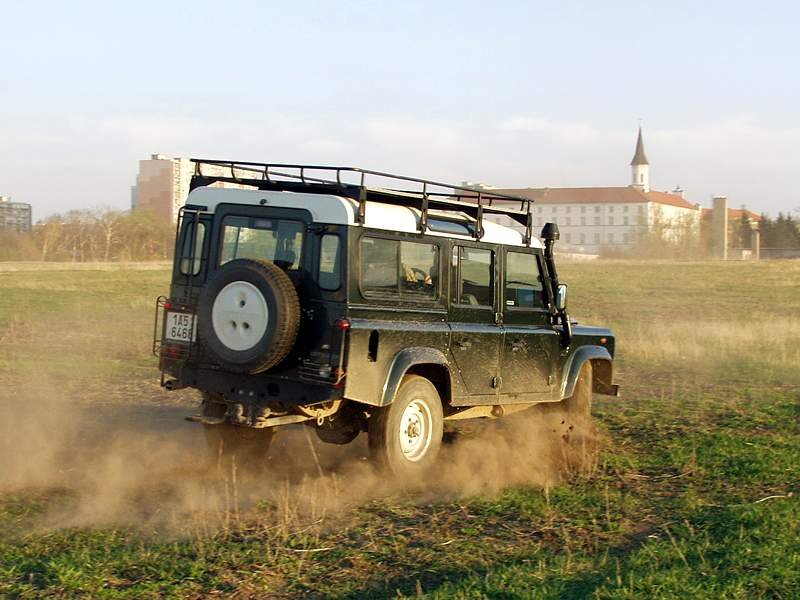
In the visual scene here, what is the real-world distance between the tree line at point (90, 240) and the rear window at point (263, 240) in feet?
149

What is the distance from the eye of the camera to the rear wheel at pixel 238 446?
8.31m

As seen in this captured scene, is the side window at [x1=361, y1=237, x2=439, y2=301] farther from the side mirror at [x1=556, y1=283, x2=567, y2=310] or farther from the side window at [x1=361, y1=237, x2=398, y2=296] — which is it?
the side mirror at [x1=556, y1=283, x2=567, y2=310]

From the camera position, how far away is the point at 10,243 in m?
54.3

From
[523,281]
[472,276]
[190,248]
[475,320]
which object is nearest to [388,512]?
[475,320]

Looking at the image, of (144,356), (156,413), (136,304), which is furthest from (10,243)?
(156,413)

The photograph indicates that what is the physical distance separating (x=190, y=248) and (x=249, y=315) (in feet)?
3.84

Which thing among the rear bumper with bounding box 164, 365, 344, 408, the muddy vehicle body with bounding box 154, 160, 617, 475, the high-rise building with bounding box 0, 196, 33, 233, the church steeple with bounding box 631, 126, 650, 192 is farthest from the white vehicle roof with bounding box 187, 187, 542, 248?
the church steeple with bounding box 631, 126, 650, 192

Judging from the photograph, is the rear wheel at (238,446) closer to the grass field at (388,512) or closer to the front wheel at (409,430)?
the grass field at (388,512)

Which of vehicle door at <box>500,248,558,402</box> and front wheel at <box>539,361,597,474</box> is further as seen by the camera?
front wheel at <box>539,361,597,474</box>

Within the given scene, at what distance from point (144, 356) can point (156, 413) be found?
5.27m

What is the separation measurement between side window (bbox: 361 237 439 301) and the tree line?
45.5m

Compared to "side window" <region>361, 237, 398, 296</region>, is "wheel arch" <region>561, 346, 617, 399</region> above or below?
below

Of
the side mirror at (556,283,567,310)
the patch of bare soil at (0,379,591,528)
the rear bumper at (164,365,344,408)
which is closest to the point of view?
the patch of bare soil at (0,379,591,528)

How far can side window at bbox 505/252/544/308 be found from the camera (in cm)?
900
